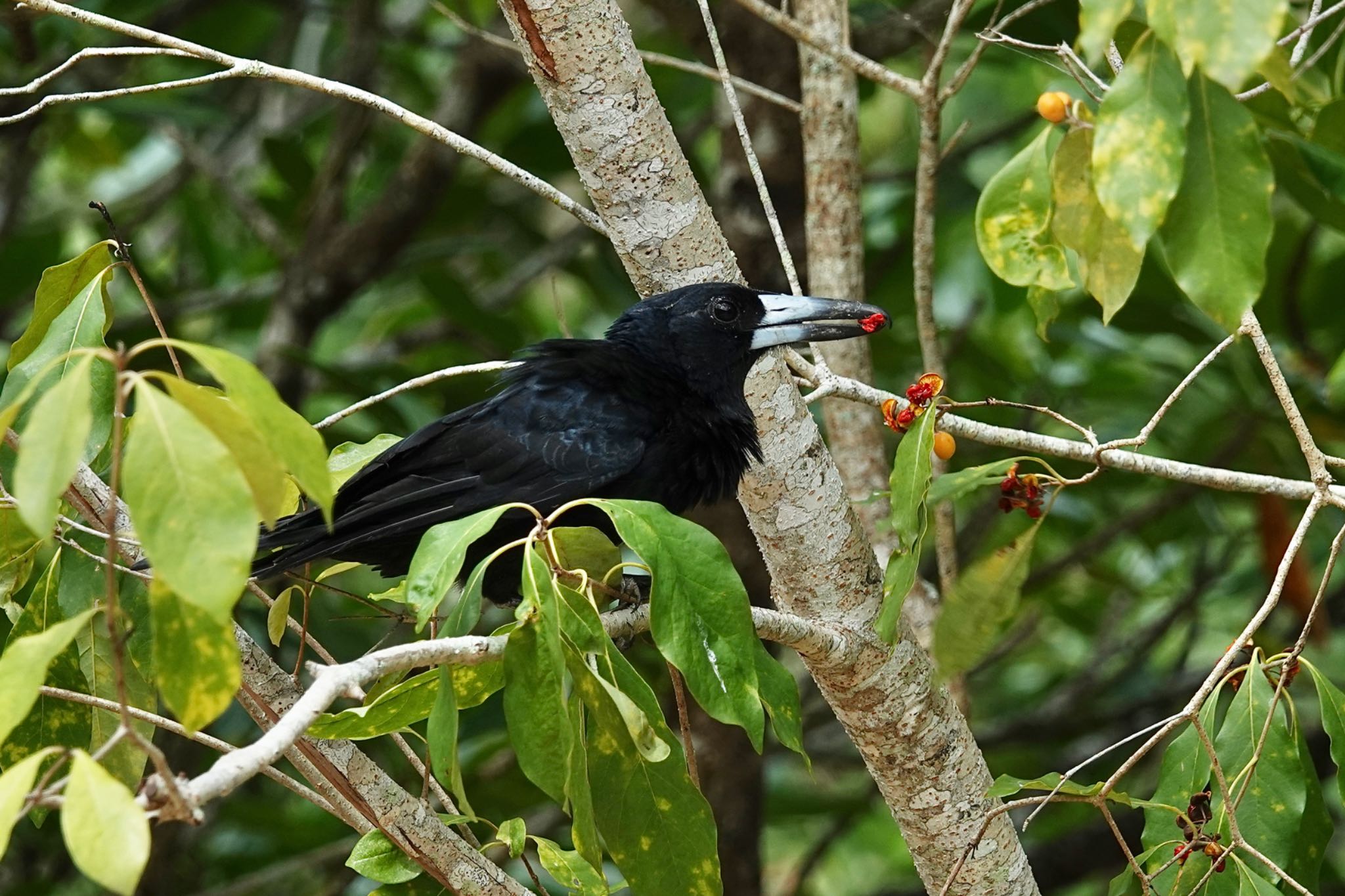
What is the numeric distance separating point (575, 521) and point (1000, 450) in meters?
2.15

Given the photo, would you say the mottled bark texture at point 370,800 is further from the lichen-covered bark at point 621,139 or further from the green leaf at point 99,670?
the lichen-covered bark at point 621,139

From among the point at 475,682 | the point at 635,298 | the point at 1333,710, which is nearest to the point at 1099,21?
the point at 475,682

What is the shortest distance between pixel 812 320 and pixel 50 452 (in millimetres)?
1886

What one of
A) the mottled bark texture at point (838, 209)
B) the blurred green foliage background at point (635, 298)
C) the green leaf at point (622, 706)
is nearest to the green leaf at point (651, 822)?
the green leaf at point (622, 706)

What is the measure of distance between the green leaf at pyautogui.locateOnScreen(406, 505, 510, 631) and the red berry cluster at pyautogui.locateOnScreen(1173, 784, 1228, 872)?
0.93 metres

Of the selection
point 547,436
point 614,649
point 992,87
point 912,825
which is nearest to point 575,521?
point 547,436

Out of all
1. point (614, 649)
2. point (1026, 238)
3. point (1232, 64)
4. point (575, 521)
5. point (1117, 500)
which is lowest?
point (1117, 500)

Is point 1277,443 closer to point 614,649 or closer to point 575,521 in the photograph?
point 575,521

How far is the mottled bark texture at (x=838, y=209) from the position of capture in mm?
3178

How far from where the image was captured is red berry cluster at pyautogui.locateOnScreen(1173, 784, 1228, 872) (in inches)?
68.6

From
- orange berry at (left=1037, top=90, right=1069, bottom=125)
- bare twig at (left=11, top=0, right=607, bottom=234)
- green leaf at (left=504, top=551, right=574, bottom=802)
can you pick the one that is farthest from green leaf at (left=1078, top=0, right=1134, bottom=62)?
bare twig at (left=11, top=0, right=607, bottom=234)

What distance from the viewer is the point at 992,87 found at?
617 centimetres

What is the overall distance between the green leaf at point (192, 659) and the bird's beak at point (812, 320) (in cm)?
154

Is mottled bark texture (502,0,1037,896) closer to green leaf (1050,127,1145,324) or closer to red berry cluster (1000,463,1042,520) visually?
red berry cluster (1000,463,1042,520)
